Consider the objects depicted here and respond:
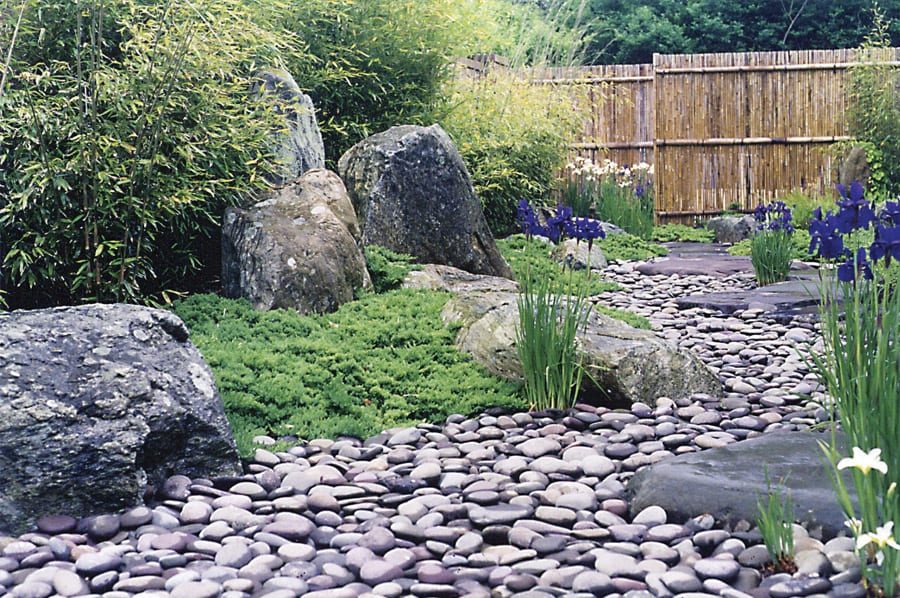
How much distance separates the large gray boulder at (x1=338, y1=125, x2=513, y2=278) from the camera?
5.89 meters

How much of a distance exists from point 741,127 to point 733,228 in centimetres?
254

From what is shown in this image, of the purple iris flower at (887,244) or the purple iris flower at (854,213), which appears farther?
the purple iris flower at (854,213)

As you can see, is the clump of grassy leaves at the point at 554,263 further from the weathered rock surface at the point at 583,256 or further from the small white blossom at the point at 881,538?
the small white blossom at the point at 881,538

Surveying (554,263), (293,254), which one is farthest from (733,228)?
(293,254)

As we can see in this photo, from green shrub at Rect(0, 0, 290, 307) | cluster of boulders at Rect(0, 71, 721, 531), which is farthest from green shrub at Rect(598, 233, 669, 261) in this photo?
green shrub at Rect(0, 0, 290, 307)

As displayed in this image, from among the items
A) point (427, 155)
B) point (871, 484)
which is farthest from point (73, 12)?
point (871, 484)

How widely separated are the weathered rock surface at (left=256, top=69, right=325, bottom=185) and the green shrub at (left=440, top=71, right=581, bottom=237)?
78.6 inches

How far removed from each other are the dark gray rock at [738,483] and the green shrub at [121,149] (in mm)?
2848

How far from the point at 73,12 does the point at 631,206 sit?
6704 millimetres

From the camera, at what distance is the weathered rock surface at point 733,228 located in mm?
9836

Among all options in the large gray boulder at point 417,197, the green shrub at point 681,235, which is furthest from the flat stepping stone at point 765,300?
the green shrub at point 681,235

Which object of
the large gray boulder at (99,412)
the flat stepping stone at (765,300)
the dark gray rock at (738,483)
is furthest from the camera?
the flat stepping stone at (765,300)

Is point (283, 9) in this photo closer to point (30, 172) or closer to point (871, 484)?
point (30, 172)

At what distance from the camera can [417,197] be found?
5.91 metres
